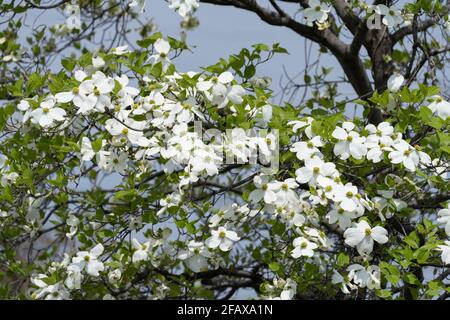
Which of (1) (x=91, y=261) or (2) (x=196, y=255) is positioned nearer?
(2) (x=196, y=255)

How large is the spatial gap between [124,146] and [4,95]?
128 cm

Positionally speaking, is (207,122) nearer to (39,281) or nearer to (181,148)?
(181,148)

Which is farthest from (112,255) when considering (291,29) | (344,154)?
(291,29)

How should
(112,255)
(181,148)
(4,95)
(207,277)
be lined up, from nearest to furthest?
(181,148) → (112,255) → (4,95) → (207,277)

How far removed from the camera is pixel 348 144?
2.81 metres

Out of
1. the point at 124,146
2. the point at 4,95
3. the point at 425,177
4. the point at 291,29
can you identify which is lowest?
the point at 425,177

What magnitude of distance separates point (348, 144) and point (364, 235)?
1.04 ft

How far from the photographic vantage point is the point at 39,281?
316 cm

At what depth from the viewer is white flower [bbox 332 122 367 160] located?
2807 millimetres

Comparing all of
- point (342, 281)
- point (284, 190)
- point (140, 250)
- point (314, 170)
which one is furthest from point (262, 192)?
point (140, 250)

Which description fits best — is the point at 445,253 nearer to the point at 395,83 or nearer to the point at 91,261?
the point at 395,83

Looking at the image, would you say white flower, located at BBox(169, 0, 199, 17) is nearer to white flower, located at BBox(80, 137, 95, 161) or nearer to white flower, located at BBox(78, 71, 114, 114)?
white flower, located at BBox(78, 71, 114, 114)

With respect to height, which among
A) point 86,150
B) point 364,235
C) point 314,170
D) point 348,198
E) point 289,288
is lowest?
point 289,288

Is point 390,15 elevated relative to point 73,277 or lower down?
elevated
